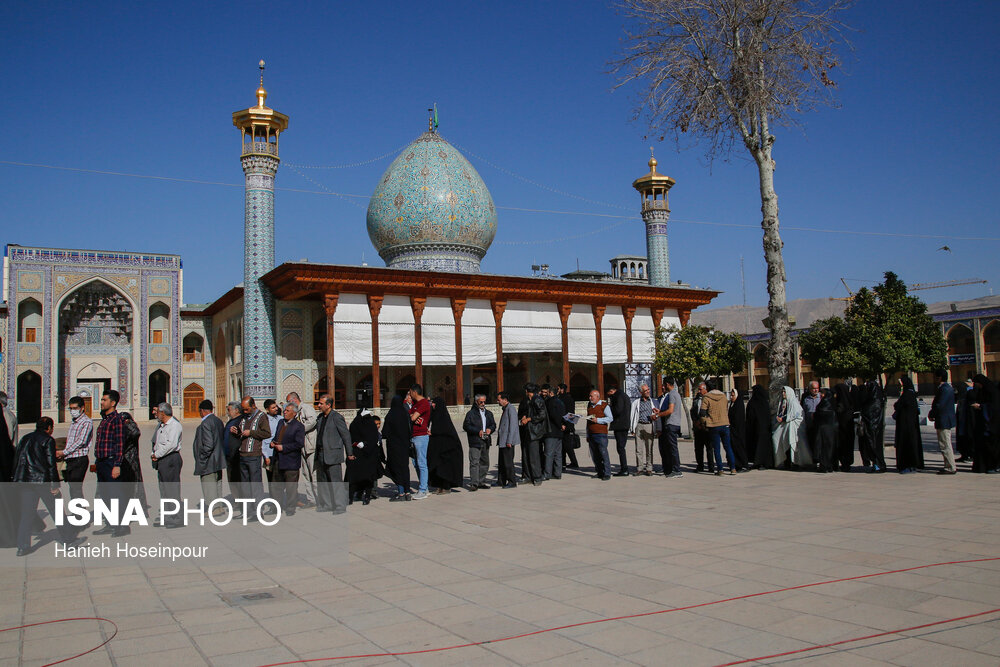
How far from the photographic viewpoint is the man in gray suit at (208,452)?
726cm

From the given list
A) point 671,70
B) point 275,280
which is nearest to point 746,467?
point 671,70

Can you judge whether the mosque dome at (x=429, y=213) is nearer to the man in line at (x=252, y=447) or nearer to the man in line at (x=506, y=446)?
the man in line at (x=506, y=446)

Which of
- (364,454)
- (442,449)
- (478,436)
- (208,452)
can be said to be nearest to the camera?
(208,452)

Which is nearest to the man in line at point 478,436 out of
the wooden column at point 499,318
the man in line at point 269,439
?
the man in line at point 269,439

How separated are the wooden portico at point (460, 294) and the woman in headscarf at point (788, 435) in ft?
Result: 45.4

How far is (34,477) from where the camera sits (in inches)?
241

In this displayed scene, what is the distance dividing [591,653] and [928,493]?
5758mm

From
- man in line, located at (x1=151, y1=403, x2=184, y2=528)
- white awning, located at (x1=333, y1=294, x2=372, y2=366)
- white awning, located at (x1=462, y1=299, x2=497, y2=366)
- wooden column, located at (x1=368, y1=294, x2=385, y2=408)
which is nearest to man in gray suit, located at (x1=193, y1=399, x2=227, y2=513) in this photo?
man in line, located at (x1=151, y1=403, x2=184, y2=528)

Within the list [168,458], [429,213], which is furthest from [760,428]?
[429,213]

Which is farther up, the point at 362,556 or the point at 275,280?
the point at 275,280

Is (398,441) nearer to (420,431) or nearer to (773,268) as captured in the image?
(420,431)

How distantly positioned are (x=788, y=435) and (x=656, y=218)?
74.6 ft

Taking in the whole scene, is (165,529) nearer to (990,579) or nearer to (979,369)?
(990,579)

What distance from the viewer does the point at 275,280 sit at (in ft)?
77.5
